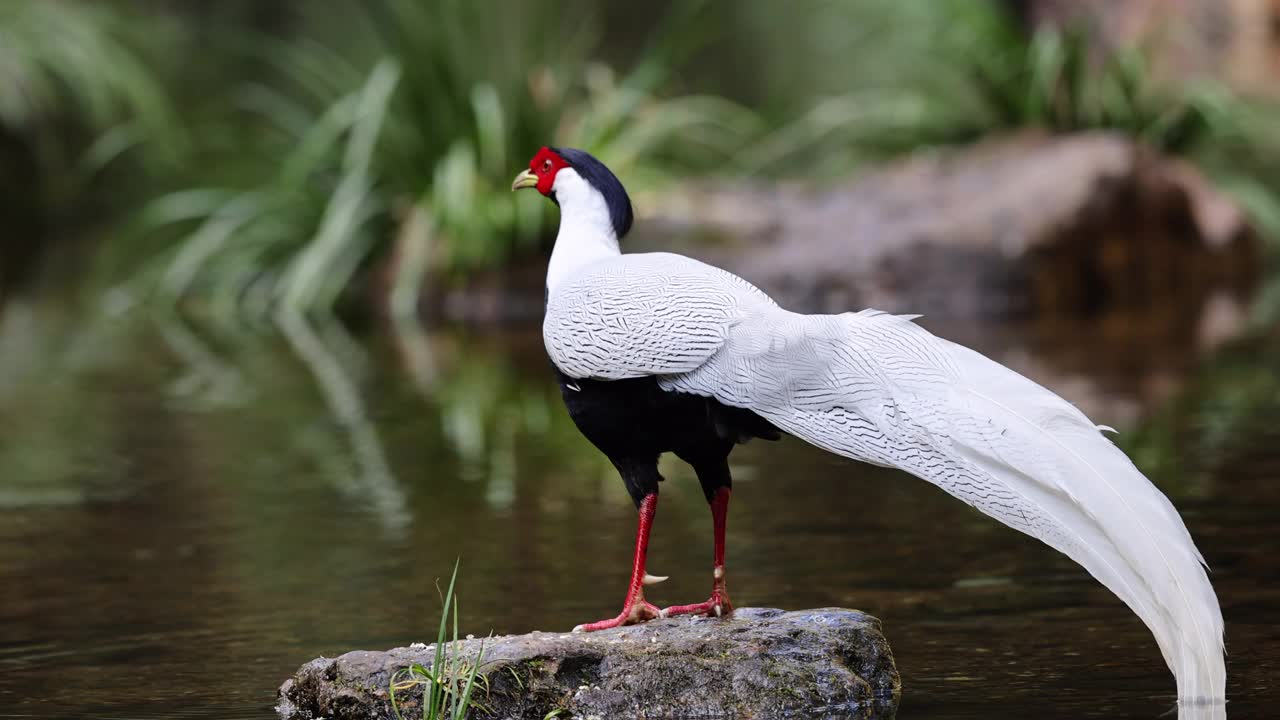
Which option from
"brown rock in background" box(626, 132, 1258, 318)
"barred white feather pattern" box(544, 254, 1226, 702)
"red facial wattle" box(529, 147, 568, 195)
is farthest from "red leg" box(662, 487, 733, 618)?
"brown rock in background" box(626, 132, 1258, 318)

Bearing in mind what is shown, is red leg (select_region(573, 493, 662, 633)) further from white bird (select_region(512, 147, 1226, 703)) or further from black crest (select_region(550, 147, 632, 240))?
black crest (select_region(550, 147, 632, 240))

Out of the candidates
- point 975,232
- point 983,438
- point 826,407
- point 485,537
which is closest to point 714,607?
point 826,407

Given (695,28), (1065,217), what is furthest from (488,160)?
(1065,217)

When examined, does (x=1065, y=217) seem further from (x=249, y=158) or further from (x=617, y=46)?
(x=617, y=46)

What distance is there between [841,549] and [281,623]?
1.83 meters

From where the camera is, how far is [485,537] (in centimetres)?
617

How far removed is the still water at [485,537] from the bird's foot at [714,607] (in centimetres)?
44

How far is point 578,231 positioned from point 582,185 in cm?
12

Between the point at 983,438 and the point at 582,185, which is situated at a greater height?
the point at 582,185

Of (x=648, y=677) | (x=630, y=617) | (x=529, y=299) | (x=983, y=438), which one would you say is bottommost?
(x=648, y=677)

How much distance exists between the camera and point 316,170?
15.6 m

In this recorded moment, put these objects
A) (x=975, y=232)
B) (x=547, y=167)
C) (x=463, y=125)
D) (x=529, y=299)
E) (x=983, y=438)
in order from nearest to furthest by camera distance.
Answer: (x=983, y=438) < (x=547, y=167) < (x=975, y=232) < (x=529, y=299) < (x=463, y=125)

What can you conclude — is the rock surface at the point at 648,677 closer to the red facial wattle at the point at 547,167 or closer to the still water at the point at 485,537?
the still water at the point at 485,537

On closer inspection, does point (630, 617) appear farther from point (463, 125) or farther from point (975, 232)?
point (463, 125)
